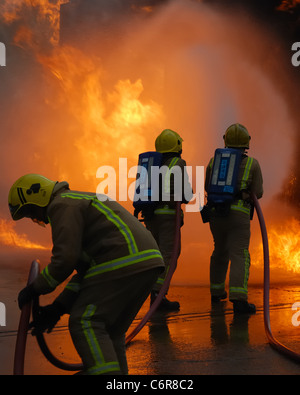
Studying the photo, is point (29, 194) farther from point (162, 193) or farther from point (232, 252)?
point (232, 252)

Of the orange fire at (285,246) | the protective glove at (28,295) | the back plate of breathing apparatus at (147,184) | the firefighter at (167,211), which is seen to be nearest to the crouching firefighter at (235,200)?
the firefighter at (167,211)

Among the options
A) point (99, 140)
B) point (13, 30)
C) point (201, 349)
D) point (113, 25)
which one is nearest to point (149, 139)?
point (99, 140)

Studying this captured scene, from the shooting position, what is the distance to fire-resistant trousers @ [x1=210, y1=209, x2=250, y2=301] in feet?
19.4

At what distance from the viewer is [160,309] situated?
6.09 metres

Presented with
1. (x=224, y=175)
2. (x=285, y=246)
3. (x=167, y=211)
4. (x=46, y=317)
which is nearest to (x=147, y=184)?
(x=167, y=211)

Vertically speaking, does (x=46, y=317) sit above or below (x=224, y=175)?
below

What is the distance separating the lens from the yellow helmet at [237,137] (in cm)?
627

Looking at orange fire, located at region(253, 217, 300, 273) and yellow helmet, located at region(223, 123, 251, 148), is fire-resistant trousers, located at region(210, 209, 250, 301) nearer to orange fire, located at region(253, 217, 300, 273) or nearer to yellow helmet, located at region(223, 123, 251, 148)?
yellow helmet, located at region(223, 123, 251, 148)

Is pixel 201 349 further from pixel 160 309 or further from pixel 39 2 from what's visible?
pixel 39 2

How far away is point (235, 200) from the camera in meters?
6.15

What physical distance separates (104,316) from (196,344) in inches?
64.3

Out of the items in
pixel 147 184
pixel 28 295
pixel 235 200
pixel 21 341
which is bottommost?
pixel 21 341

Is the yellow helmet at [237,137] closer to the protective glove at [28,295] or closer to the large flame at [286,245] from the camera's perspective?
the protective glove at [28,295]

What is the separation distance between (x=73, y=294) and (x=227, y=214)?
3153 millimetres
